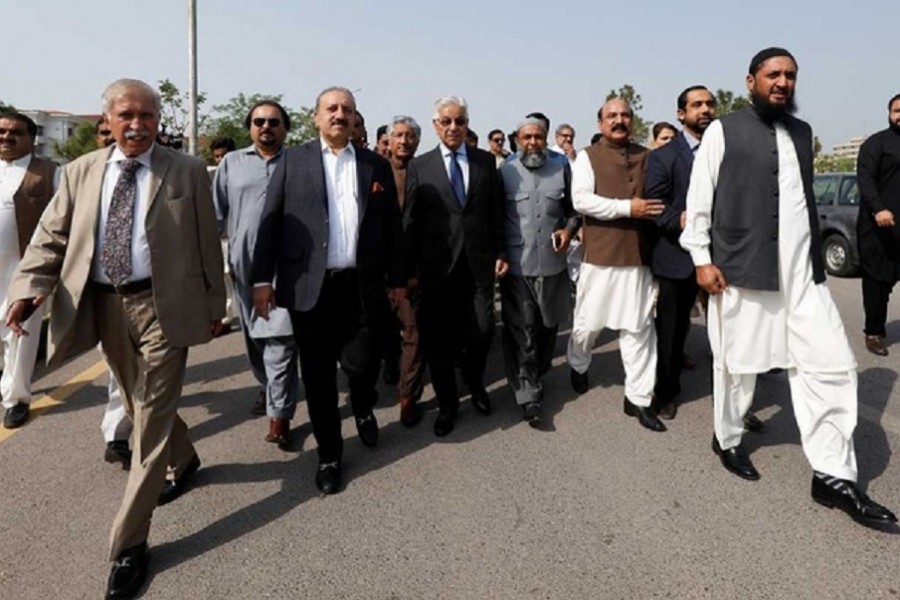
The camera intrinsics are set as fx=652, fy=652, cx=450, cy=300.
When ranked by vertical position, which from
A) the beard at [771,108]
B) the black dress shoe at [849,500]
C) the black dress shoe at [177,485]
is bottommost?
the black dress shoe at [177,485]

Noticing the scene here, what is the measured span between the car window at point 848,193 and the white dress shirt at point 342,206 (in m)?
9.48

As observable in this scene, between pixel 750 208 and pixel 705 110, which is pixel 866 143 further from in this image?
pixel 750 208

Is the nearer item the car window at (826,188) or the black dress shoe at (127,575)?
the black dress shoe at (127,575)

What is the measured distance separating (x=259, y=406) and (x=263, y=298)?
151 centimetres

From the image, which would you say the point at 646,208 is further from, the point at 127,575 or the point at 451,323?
the point at 127,575

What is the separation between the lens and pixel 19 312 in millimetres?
2666

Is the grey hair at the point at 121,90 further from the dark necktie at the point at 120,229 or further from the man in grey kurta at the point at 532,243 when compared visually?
the man in grey kurta at the point at 532,243

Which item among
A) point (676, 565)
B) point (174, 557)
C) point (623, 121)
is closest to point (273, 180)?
point (174, 557)

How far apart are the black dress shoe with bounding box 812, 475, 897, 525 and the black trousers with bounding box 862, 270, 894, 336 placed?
326 cm

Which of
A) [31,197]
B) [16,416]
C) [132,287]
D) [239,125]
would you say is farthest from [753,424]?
[239,125]

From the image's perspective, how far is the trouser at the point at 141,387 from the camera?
2586 mm

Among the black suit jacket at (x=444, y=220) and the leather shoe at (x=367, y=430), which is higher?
the black suit jacket at (x=444, y=220)

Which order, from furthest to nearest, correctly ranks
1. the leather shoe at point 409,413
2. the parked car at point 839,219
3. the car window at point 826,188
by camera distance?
the car window at point 826,188, the parked car at point 839,219, the leather shoe at point 409,413

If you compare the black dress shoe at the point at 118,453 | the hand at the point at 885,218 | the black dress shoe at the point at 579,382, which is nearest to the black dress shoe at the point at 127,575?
the black dress shoe at the point at 118,453
